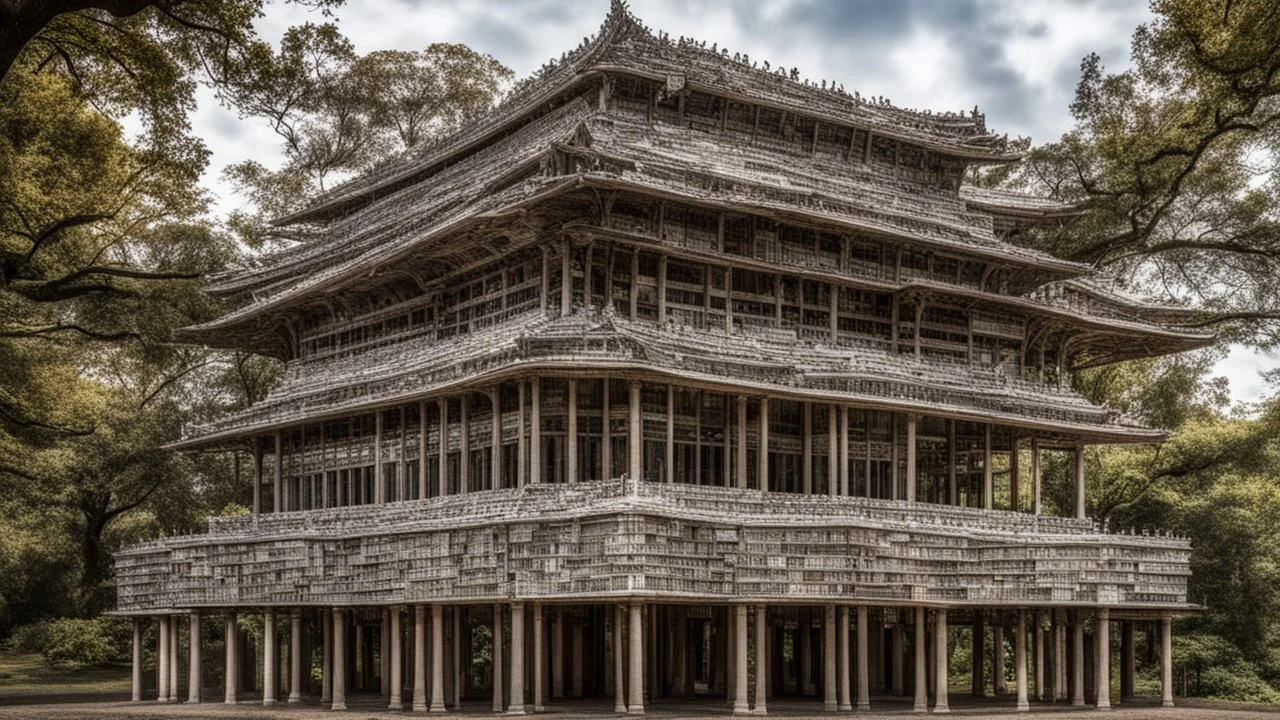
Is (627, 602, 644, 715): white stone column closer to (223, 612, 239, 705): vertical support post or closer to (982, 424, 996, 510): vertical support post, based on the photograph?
(223, 612, 239, 705): vertical support post

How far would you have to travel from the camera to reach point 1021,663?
34.6 m

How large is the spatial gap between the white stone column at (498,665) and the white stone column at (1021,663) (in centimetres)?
1217

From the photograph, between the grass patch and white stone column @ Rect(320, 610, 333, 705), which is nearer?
white stone column @ Rect(320, 610, 333, 705)

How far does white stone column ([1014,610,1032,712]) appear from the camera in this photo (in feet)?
114

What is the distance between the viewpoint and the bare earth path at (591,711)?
106 feet

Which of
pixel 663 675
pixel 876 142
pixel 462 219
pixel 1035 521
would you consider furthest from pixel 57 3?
pixel 876 142

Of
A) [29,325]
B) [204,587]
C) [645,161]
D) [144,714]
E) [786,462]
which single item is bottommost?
[144,714]

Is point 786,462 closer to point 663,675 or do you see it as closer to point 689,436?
point 689,436

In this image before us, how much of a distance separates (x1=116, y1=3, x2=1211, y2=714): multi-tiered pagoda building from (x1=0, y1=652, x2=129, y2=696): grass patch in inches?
223

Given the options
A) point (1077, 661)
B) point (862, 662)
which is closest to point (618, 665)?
point (862, 662)

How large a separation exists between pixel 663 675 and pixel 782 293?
1125 cm

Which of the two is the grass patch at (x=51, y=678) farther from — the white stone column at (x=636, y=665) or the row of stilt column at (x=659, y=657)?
the white stone column at (x=636, y=665)

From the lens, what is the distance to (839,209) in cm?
4078

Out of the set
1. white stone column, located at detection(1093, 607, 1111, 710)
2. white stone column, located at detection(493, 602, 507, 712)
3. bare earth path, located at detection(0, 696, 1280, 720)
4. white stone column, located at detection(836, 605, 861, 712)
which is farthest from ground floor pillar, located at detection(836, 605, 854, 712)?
white stone column, located at detection(493, 602, 507, 712)
